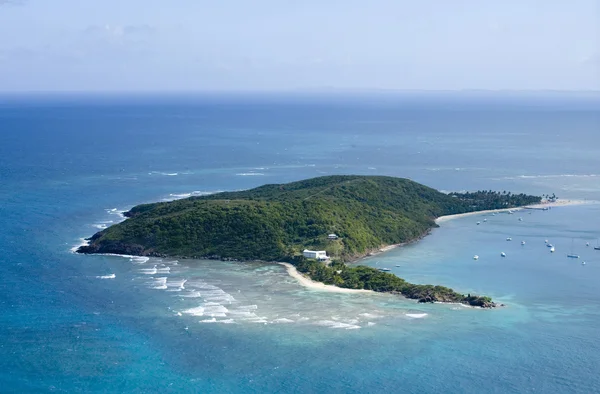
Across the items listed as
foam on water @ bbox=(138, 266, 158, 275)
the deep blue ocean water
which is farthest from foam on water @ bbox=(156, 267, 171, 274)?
the deep blue ocean water

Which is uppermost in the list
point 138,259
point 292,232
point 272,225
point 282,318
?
point 272,225

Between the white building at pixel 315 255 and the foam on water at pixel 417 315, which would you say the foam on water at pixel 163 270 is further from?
the foam on water at pixel 417 315

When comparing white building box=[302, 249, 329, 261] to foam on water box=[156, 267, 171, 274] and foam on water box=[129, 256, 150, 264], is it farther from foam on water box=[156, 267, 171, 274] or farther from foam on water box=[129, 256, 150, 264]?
foam on water box=[129, 256, 150, 264]

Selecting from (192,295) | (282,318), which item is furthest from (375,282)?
(192,295)

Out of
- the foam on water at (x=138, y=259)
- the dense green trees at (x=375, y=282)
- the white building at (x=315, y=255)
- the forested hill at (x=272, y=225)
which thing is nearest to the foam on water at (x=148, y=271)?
the foam on water at (x=138, y=259)

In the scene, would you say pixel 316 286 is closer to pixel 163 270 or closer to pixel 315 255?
pixel 315 255

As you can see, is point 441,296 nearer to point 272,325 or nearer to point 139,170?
point 272,325

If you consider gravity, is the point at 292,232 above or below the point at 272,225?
below
